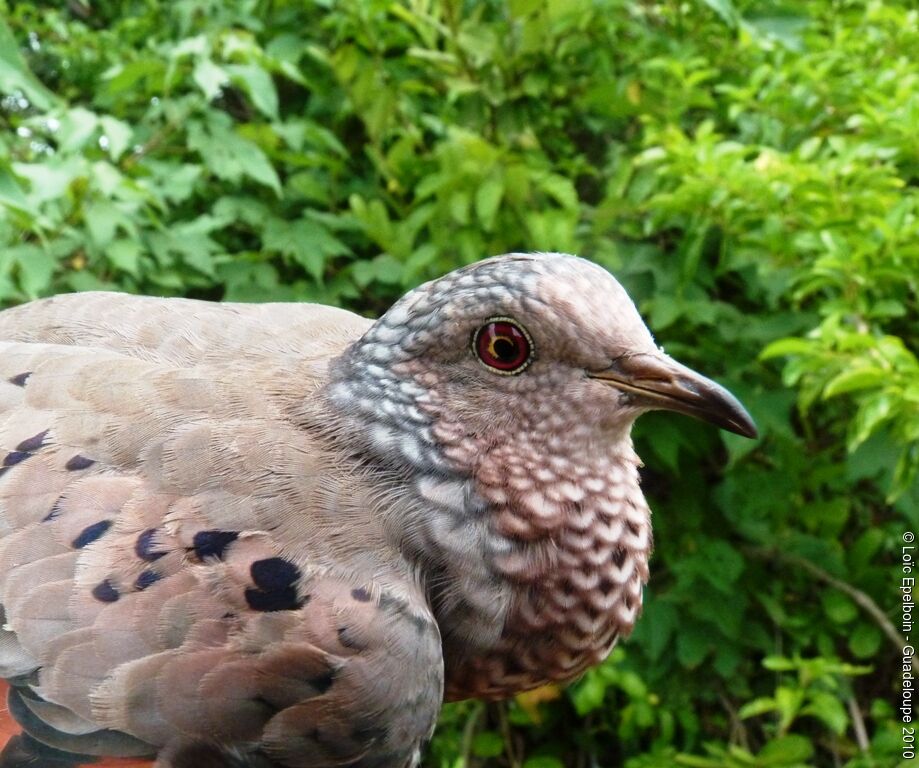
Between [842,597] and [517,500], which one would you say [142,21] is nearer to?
[517,500]

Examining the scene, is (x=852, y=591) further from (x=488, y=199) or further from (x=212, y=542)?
(x=212, y=542)

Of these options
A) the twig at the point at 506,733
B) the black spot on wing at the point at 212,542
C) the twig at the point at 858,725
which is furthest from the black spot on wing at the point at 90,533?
the twig at the point at 858,725

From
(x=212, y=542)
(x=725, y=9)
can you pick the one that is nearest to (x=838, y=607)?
(x=725, y=9)

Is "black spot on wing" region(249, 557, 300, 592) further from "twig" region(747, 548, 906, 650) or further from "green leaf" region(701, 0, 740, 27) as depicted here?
"twig" region(747, 548, 906, 650)

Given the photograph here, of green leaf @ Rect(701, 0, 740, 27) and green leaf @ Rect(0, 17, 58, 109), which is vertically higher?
green leaf @ Rect(701, 0, 740, 27)

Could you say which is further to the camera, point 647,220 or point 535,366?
point 647,220

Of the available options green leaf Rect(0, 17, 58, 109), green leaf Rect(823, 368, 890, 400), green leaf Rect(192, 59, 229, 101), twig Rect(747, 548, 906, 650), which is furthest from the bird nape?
twig Rect(747, 548, 906, 650)
